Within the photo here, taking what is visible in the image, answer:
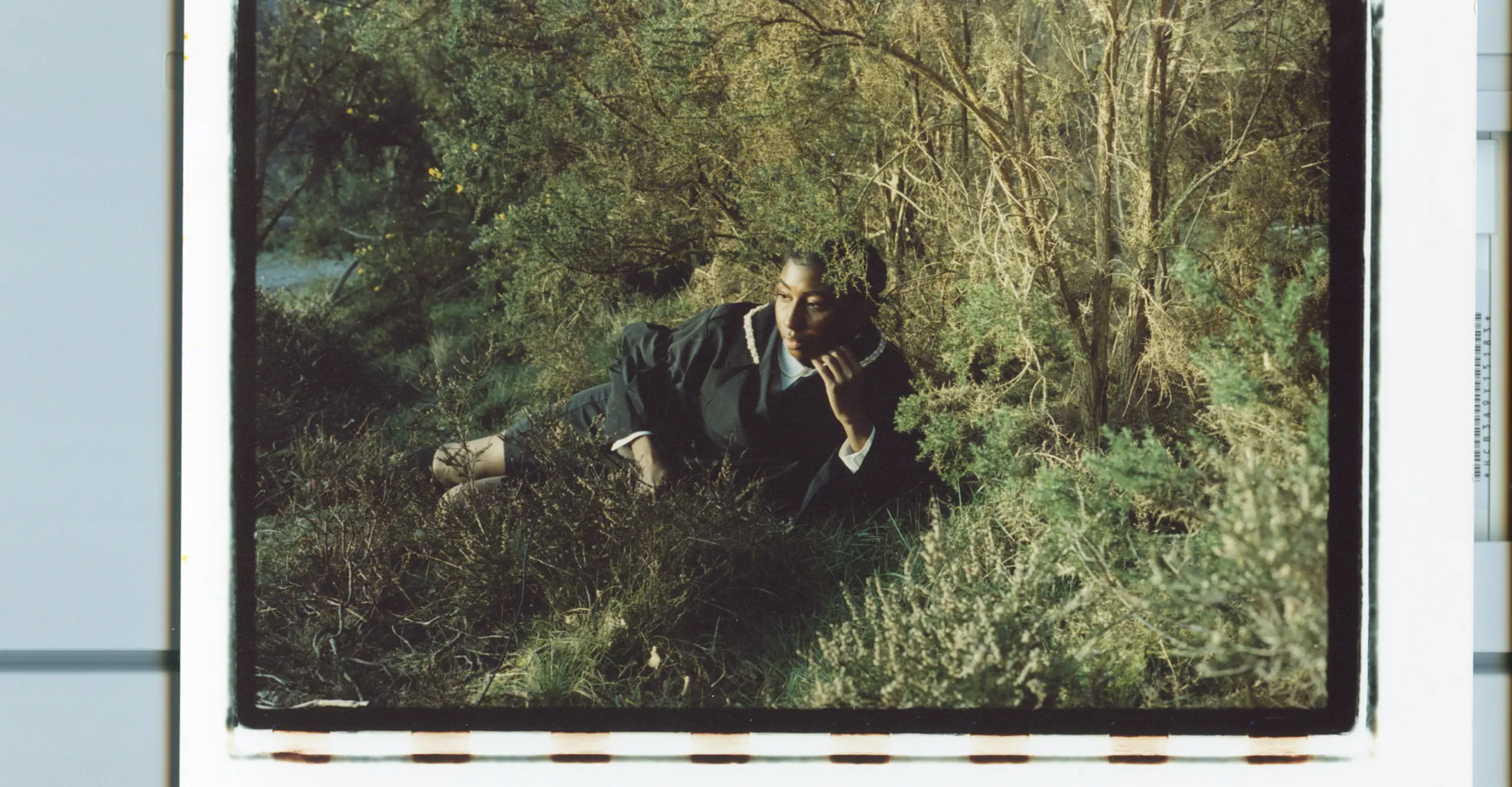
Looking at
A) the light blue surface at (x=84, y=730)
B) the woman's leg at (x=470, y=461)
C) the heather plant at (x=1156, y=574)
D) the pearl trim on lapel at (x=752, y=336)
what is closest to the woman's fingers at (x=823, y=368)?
the pearl trim on lapel at (x=752, y=336)

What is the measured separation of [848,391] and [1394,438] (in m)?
1.34

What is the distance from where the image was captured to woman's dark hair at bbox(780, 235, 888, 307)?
245 centimetres

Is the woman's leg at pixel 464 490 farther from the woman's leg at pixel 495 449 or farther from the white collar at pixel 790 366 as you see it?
the white collar at pixel 790 366

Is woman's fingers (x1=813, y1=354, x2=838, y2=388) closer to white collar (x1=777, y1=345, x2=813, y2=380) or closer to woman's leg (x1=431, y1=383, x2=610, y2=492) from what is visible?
white collar (x1=777, y1=345, x2=813, y2=380)

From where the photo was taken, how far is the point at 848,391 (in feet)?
8.13

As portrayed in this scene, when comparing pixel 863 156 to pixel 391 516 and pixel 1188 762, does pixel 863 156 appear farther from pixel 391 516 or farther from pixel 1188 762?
pixel 1188 762

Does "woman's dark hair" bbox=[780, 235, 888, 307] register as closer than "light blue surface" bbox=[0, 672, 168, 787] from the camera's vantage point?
Yes

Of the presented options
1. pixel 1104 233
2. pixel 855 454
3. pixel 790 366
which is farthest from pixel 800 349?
pixel 1104 233

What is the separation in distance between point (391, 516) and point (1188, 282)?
2.07 metres

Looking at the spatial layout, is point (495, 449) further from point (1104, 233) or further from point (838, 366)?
point (1104, 233)

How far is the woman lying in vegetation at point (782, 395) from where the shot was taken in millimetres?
2465

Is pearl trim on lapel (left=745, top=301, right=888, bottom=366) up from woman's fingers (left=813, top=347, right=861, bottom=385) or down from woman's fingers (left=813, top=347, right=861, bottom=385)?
up

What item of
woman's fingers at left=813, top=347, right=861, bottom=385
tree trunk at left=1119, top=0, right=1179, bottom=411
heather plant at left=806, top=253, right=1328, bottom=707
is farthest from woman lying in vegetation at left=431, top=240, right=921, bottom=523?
tree trunk at left=1119, top=0, right=1179, bottom=411

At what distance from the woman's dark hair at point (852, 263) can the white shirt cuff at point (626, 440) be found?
0.56 m
